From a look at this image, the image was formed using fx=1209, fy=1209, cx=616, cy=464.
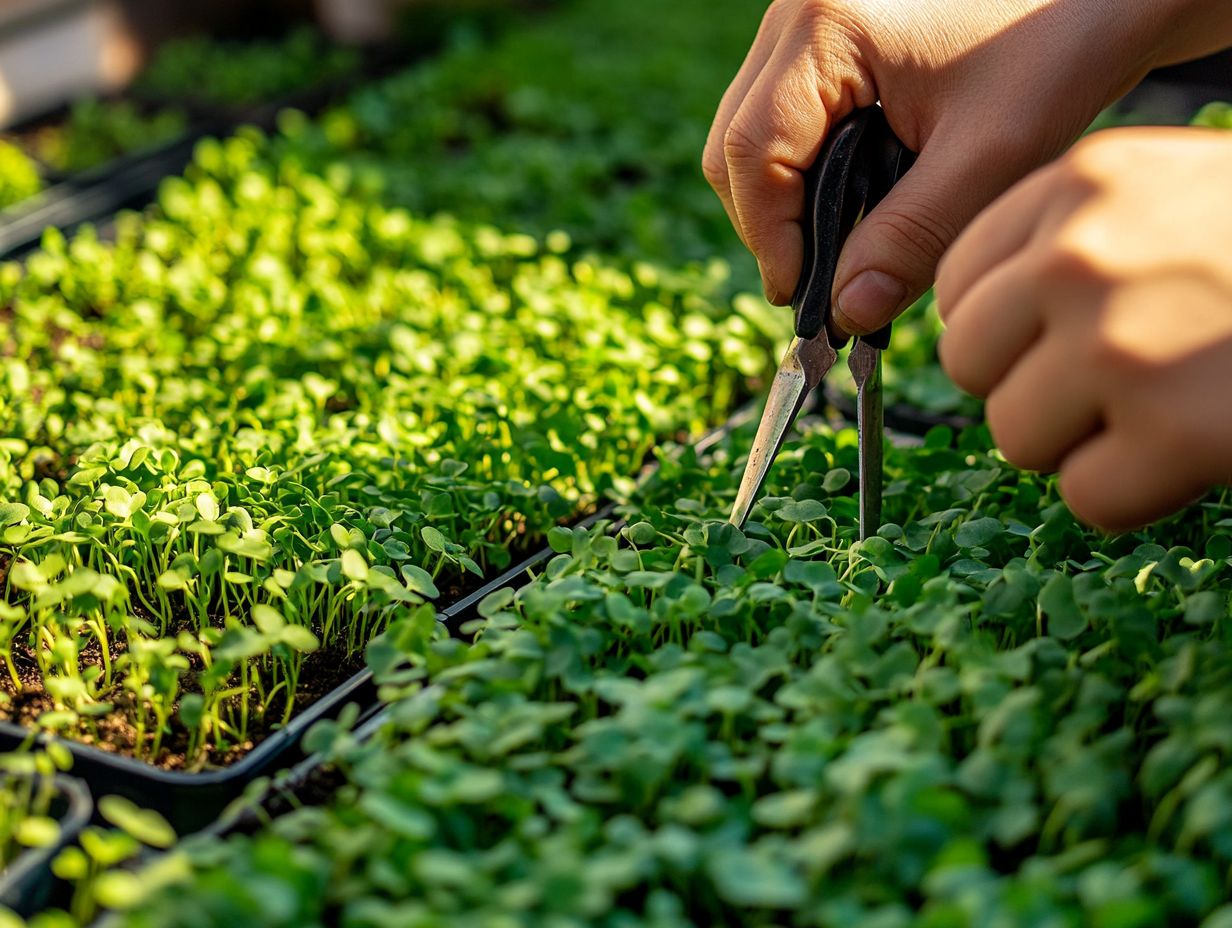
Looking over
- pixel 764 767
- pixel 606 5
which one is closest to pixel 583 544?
pixel 764 767

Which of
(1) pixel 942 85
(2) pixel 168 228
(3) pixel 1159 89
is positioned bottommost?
(3) pixel 1159 89

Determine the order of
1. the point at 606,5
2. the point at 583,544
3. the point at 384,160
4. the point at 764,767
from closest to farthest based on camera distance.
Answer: the point at 764,767, the point at 583,544, the point at 384,160, the point at 606,5

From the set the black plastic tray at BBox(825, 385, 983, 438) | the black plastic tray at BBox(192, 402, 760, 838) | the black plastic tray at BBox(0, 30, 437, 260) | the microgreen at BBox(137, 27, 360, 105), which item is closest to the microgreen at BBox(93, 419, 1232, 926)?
the black plastic tray at BBox(192, 402, 760, 838)

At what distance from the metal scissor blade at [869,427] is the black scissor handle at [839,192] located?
0.02 meters

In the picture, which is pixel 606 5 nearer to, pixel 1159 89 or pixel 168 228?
pixel 1159 89

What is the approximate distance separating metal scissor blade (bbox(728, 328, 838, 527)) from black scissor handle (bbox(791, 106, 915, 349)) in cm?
2

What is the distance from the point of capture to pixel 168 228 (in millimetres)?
2086

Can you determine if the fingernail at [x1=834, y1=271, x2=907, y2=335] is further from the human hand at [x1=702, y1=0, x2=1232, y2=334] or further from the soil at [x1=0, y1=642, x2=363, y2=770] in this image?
the soil at [x1=0, y1=642, x2=363, y2=770]

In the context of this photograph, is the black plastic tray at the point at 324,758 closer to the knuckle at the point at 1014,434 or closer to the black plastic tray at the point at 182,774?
the black plastic tray at the point at 182,774

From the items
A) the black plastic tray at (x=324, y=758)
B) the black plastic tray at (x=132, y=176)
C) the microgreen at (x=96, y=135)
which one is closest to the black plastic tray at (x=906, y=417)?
the black plastic tray at (x=324, y=758)

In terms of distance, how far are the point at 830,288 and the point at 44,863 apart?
0.78 m

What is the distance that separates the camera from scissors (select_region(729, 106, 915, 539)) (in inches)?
42.9

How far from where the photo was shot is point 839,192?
108 cm

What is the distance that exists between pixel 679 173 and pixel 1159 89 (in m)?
1.18
